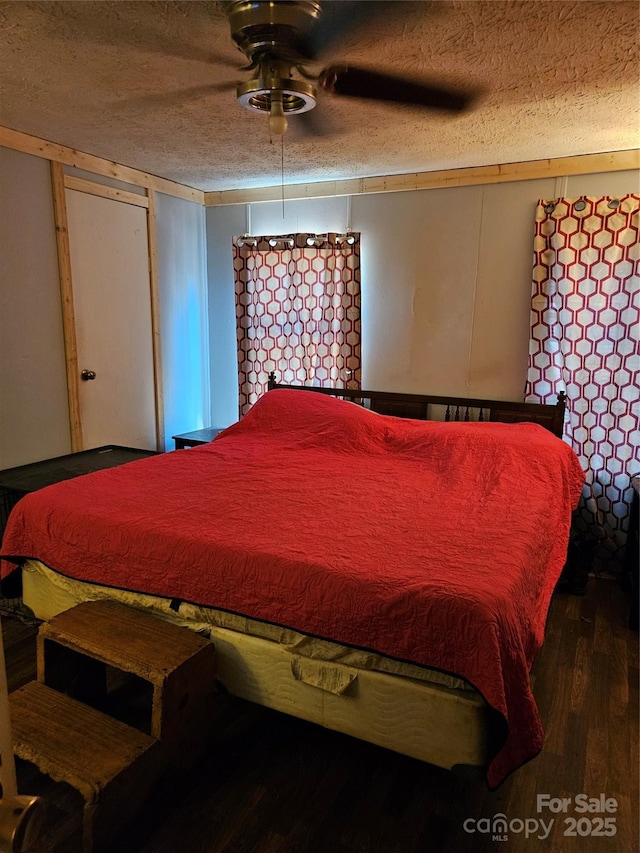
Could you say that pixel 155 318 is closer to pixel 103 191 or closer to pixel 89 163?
pixel 103 191

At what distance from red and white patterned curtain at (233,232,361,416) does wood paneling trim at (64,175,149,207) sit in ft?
2.39

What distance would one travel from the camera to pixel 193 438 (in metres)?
3.98

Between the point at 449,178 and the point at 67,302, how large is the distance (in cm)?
246

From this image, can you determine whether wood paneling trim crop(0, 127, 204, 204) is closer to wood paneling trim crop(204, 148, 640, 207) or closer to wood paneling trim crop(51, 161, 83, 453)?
wood paneling trim crop(51, 161, 83, 453)

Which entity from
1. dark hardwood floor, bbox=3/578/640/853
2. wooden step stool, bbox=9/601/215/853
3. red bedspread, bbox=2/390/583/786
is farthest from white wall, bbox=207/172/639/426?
wooden step stool, bbox=9/601/215/853

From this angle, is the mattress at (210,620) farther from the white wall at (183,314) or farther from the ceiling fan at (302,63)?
the white wall at (183,314)

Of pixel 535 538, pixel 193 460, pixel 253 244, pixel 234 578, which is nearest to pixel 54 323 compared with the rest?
pixel 193 460

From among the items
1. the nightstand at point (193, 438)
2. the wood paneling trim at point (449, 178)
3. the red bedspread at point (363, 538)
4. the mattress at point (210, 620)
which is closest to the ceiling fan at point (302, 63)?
the wood paneling trim at point (449, 178)

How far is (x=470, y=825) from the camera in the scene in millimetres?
1590

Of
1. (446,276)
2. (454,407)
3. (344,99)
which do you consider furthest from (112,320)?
(454,407)

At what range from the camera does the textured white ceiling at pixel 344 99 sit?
66.9 inches

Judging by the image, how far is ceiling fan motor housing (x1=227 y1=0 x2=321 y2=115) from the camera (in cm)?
157

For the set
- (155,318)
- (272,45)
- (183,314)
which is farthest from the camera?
(183,314)

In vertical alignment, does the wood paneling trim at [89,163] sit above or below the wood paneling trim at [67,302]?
above
